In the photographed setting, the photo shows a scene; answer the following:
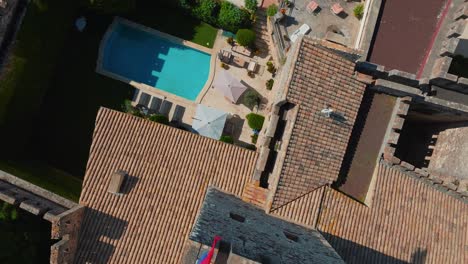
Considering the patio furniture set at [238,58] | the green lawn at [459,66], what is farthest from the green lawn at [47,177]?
the green lawn at [459,66]

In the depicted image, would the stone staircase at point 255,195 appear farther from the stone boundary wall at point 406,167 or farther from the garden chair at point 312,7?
the garden chair at point 312,7

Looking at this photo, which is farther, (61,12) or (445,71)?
(61,12)

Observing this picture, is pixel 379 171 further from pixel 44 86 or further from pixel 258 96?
pixel 44 86

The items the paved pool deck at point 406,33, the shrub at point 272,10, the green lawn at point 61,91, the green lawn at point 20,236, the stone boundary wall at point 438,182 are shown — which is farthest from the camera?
the shrub at point 272,10

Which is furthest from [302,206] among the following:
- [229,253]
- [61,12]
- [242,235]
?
[61,12]

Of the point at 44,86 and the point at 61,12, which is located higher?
the point at 61,12

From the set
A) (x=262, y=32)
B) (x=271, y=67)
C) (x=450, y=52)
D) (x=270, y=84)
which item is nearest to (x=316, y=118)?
(x=450, y=52)
